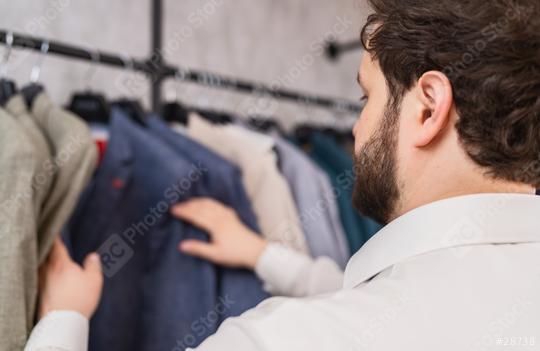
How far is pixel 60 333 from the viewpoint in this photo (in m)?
0.63

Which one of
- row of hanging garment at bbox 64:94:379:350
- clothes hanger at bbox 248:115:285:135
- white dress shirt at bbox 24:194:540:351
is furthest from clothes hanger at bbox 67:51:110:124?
white dress shirt at bbox 24:194:540:351

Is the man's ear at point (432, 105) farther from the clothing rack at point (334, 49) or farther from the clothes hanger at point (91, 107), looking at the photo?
the clothing rack at point (334, 49)

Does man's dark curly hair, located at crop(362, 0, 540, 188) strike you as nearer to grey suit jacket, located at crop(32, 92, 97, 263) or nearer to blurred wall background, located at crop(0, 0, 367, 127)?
blurred wall background, located at crop(0, 0, 367, 127)

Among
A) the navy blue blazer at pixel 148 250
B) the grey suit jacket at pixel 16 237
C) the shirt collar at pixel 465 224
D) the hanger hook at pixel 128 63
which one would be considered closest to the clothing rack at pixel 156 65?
the hanger hook at pixel 128 63

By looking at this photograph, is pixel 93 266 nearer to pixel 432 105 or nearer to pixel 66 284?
pixel 66 284

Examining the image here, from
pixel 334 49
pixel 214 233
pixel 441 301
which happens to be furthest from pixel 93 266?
pixel 334 49

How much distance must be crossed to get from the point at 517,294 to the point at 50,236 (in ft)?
1.76

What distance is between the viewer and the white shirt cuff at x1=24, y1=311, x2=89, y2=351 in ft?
2.01

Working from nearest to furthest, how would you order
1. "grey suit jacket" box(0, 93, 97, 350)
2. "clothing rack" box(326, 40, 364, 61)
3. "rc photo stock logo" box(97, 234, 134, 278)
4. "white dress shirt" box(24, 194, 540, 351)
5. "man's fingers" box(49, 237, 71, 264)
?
"white dress shirt" box(24, 194, 540, 351)
"grey suit jacket" box(0, 93, 97, 350)
"man's fingers" box(49, 237, 71, 264)
"rc photo stock logo" box(97, 234, 134, 278)
"clothing rack" box(326, 40, 364, 61)

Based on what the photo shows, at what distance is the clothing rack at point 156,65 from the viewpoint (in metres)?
0.86

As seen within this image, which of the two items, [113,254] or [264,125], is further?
[264,125]

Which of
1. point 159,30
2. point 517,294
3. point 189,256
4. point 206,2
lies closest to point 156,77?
point 159,30

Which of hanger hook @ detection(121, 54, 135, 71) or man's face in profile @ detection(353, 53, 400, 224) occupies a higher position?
man's face in profile @ detection(353, 53, 400, 224)

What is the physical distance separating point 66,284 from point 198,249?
0.78 ft
